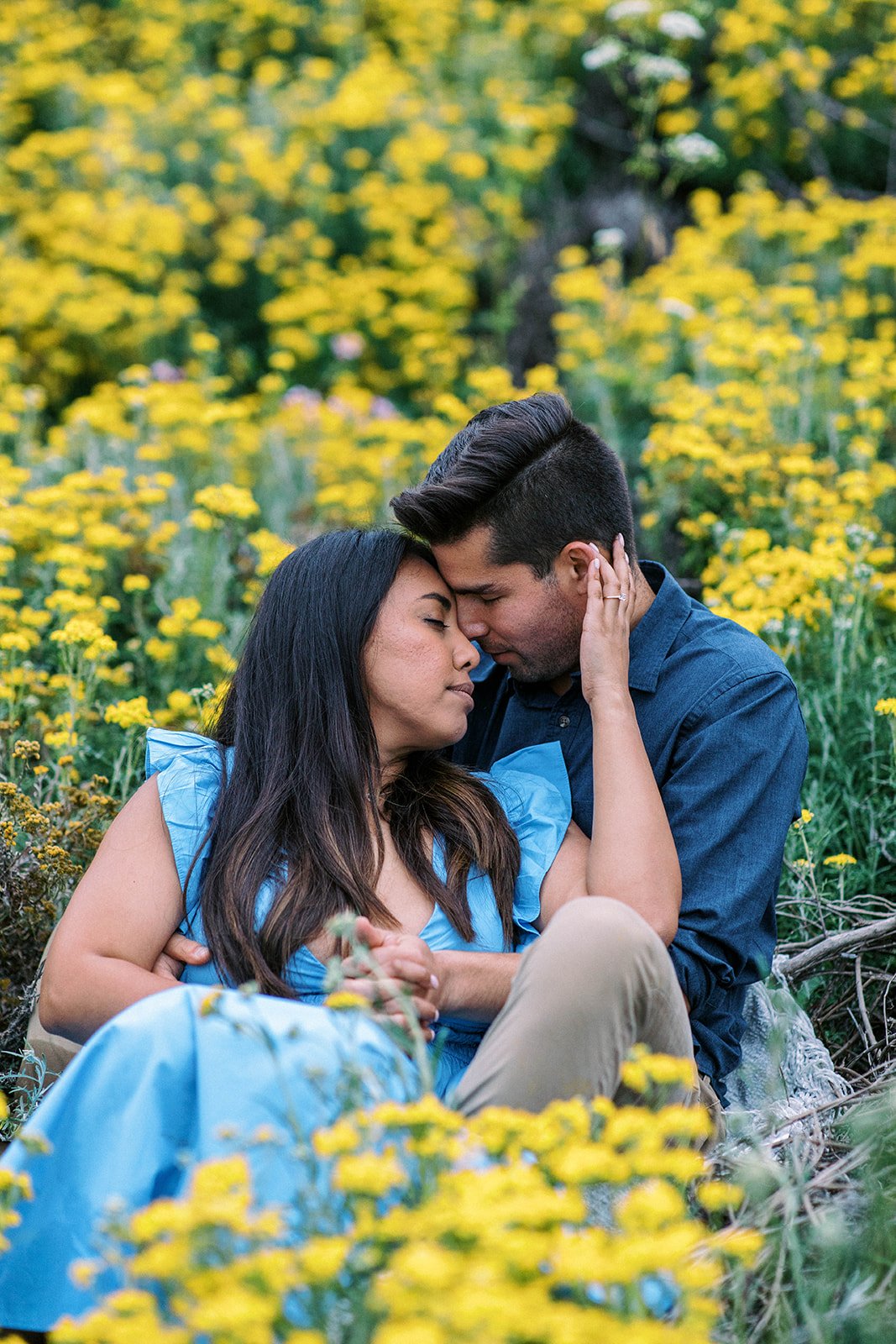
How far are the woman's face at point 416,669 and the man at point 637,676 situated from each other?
0.32ft

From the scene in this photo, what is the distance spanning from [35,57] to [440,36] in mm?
2259

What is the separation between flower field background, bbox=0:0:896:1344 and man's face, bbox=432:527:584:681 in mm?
619

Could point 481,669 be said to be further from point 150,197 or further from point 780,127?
point 780,127

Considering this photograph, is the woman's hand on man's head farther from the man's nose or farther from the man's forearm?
the man's forearm

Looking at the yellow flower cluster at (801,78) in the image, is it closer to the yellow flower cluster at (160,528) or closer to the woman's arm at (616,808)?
the yellow flower cluster at (160,528)

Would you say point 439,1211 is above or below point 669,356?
above

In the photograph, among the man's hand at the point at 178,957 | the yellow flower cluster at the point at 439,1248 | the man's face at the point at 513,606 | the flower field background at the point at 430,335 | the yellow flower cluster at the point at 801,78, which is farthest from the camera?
the yellow flower cluster at the point at 801,78

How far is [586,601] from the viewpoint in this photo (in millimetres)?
2695

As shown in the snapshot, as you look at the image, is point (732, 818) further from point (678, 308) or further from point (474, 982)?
point (678, 308)

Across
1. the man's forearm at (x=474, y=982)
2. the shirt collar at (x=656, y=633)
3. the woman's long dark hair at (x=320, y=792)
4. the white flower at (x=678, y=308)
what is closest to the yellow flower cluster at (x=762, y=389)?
the white flower at (x=678, y=308)

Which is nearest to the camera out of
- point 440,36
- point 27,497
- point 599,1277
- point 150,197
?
point 599,1277

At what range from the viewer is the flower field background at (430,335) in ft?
10.5

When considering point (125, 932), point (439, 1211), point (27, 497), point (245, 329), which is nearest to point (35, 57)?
point (245, 329)

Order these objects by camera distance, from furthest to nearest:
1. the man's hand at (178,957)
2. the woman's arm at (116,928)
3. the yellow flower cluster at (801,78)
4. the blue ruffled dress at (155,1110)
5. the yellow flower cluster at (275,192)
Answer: the yellow flower cluster at (801,78), the yellow flower cluster at (275,192), the man's hand at (178,957), the woman's arm at (116,928), the blue ruffled dress at (155,1110)
